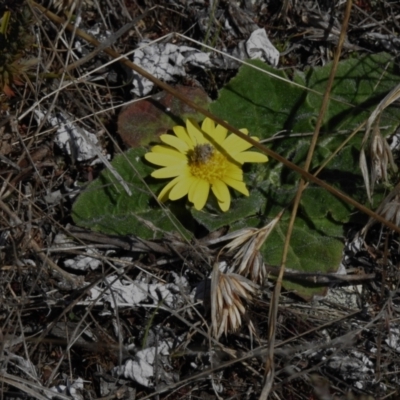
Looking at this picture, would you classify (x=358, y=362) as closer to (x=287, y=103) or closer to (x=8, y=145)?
(x=287, y=103)

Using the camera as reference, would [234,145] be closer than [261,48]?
Yes

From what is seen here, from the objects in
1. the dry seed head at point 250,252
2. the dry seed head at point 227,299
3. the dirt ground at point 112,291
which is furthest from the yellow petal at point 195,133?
the dry seed head at point 227,299

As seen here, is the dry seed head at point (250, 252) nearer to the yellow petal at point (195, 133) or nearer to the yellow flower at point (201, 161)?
the yellow flower at point (201, 161)

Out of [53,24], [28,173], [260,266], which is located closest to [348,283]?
[260,266]

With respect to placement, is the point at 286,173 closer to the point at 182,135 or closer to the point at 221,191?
the point at 221,191

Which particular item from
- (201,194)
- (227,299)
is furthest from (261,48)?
(227,299)

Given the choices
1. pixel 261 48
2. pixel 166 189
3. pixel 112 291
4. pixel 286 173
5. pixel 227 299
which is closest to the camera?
pixel 227 299
